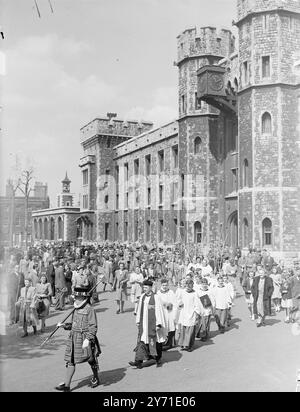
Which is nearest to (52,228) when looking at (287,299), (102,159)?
(102,159)

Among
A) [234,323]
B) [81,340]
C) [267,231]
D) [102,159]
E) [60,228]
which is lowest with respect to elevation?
[234,323]

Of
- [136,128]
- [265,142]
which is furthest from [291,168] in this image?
[136,128]

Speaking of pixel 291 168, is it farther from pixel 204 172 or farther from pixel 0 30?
pixel 0 30

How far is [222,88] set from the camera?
27.3m

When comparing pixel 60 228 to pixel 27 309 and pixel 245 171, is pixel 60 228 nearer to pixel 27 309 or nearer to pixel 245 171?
pixel 245 171

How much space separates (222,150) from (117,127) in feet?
69.4

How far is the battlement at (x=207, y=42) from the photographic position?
30.7 metres

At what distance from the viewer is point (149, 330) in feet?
29.3

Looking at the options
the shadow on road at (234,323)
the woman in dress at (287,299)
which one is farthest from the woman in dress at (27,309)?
the woman in dress at (287,299)

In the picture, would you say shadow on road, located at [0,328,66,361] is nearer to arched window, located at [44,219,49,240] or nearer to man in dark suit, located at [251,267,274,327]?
man in dark suit, located at [251,267,274,327]

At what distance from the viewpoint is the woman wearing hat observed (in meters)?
7.47

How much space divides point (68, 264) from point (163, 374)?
8.87 metres

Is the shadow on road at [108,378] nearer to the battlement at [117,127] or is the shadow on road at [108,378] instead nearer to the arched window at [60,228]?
the battlement at [117,127]

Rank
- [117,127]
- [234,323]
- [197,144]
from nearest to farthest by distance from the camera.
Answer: [234,323] → [197,144] → [117,127]
